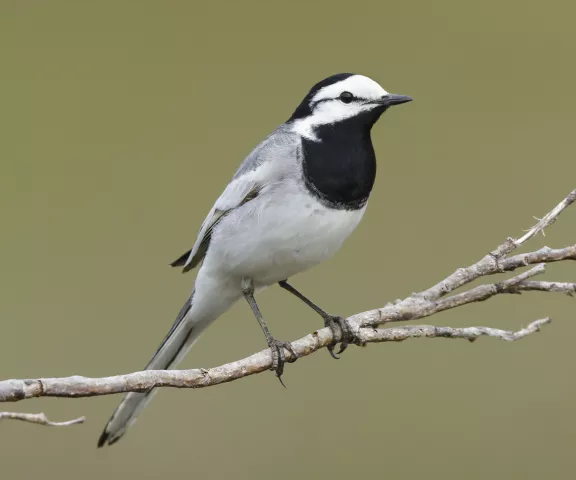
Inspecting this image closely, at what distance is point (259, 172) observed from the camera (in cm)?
256

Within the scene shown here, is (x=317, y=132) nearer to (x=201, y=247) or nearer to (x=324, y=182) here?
(x=324, y=182)

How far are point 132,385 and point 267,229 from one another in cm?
101

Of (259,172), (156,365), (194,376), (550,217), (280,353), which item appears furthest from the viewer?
(156,365)

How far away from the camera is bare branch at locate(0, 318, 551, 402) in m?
1.40

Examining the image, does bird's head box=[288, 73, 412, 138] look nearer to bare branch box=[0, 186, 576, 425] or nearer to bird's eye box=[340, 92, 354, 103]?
bird's eye box=[340, 92, 354, 103]

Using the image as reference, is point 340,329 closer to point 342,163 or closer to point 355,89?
point 342,163

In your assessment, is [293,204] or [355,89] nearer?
[293,204]

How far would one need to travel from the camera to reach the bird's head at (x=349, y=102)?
2586 mm

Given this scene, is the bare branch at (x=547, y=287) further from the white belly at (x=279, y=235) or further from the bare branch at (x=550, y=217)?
the white belly at (x=279, y=235)

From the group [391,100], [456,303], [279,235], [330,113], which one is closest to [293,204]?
[279,235]

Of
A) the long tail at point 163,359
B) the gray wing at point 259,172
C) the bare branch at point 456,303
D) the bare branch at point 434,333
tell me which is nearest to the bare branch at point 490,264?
the bare branch at point 456,303

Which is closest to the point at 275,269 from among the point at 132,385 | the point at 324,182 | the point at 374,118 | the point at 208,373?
the point at 324,182

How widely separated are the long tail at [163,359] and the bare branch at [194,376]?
0.60 meters

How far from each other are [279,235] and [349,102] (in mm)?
479
